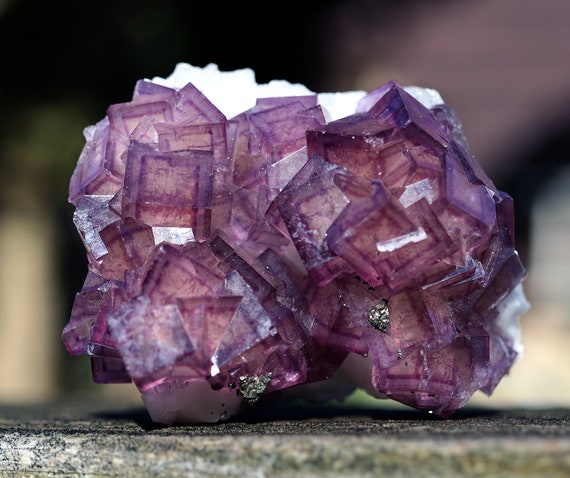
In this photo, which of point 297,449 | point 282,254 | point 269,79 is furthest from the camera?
point 269,79

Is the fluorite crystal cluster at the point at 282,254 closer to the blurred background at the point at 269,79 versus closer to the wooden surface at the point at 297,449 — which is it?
the wooden surface at the point at 297,449

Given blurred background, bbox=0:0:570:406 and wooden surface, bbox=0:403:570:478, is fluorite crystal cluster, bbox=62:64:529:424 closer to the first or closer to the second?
wooden surface, bbox=0:403:570:478

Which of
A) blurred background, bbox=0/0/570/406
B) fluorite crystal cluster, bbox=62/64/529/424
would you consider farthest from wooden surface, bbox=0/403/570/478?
blurred background, bbox=0/0/570/406

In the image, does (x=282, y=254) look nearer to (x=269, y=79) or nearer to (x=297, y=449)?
(x=297, y=449)

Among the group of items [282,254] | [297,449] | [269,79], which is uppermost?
[269,79]

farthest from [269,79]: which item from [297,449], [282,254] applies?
[297,449]
